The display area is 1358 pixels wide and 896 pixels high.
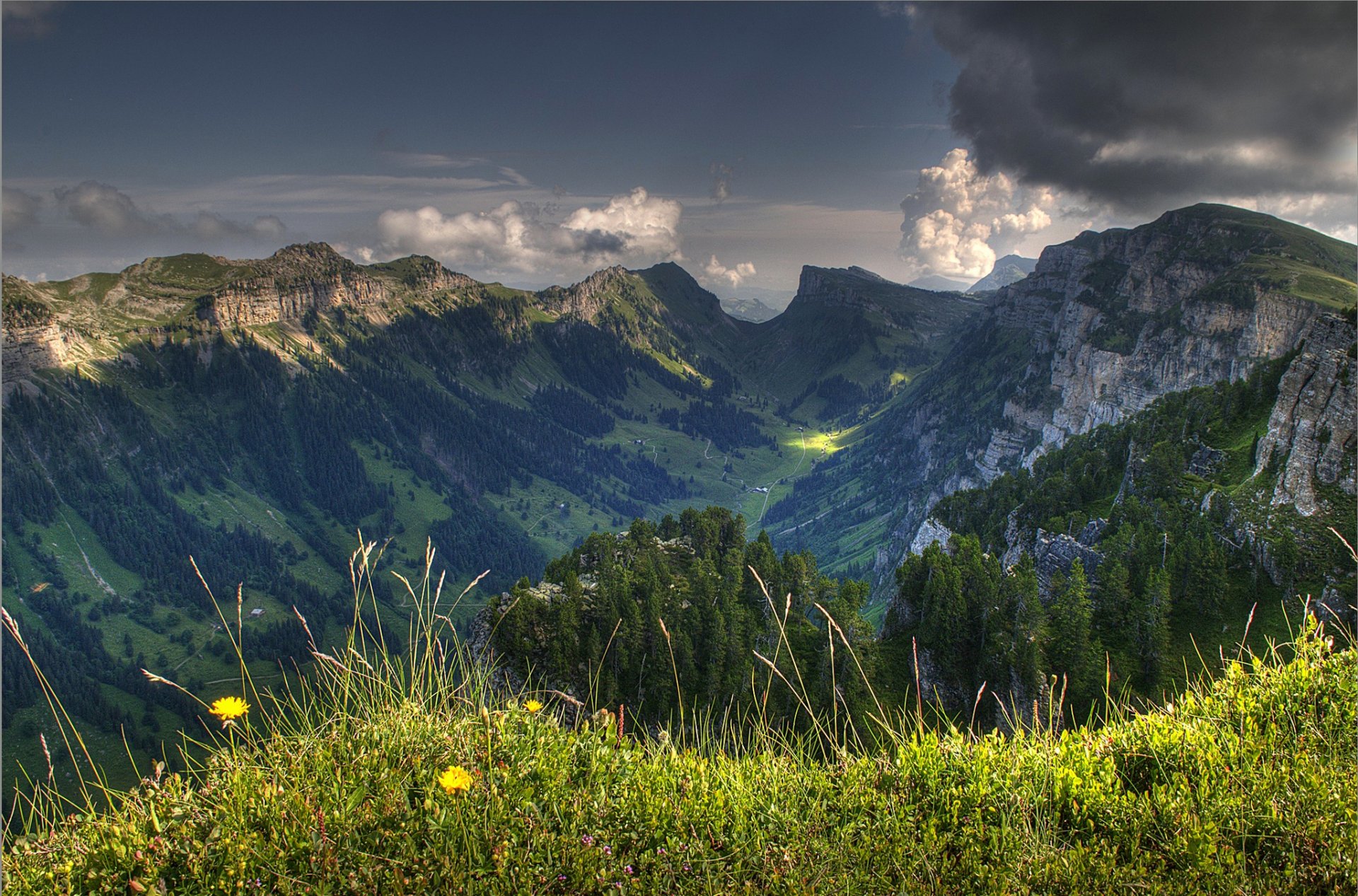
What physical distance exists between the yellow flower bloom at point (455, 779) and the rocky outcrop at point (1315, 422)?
64742 mm

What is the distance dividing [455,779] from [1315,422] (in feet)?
231

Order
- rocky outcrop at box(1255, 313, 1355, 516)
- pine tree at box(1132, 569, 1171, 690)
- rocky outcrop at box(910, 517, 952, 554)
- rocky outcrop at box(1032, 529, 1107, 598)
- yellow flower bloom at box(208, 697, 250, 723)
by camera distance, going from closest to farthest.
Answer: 1. yellow flower bloom at box(208, 697, 250, 723)
2. pine tree at box(1132, 569, 1171, 690)
3. rocky outcrop at box(1255, 313, 1355, 516)
4. rocky outcrop at box(1032, 529, 1107, 598)
5. rocky outcrop at box(910, 517, 952, 554)

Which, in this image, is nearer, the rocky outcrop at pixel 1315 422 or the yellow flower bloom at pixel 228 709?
the yellow flower bloom at pixel 228 709

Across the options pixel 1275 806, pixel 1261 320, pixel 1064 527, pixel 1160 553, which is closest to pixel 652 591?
pixel 1160 553

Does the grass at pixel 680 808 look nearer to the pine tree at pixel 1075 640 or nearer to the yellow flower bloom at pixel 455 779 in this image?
the yellow flower bloom at pixel 455 779

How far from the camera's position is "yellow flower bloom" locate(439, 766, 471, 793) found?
529cm

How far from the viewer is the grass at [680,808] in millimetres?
5320

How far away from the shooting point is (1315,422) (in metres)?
52.3

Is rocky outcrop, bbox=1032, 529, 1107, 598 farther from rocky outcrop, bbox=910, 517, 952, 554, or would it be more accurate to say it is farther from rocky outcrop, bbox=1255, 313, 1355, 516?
rocky outcrop, bbox=910, 517, 952, 554

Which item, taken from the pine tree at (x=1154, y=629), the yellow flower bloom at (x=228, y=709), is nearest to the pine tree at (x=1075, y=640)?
the pine tree at (x=1154, y=629)

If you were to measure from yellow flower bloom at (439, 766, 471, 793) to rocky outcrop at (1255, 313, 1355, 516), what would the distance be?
212 ft

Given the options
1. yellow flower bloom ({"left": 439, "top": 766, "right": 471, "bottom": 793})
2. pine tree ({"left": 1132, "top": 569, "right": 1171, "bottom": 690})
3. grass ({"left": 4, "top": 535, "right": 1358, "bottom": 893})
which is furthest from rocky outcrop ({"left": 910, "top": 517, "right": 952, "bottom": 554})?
yellow flower bloom ({"left": 439, "top": 766, "right": 471, "bottom": 793})

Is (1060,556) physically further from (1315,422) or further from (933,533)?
(933,533)

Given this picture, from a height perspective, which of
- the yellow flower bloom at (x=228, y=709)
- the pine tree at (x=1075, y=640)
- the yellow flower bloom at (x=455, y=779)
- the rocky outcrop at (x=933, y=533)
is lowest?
the rocky outcrop at (x=933, y=533)
